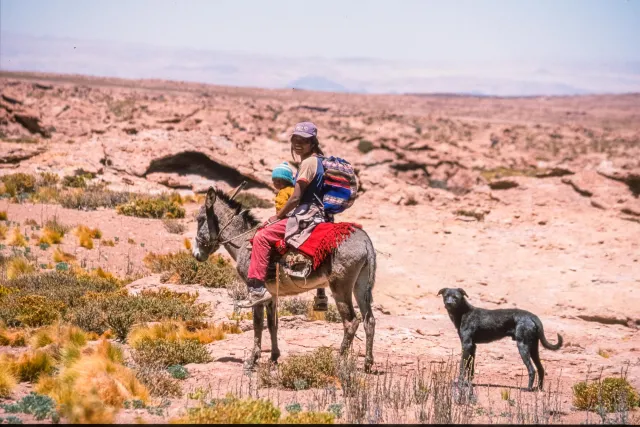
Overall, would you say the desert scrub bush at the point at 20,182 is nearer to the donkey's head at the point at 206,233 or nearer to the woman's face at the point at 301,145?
the donkey's head at the point at 206,233

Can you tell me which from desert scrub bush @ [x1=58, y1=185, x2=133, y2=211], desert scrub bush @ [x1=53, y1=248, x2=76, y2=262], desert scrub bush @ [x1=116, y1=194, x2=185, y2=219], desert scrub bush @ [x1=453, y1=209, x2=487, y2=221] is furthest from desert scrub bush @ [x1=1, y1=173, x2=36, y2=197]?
desert scrub bush @ [x1=453, y1=209, x2=487, y2=221]

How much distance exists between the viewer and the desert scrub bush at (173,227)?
16891mm

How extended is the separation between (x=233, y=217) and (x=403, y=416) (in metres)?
3.54

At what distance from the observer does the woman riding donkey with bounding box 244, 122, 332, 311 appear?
295 inches

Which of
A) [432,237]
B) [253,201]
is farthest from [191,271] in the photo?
[253,201]

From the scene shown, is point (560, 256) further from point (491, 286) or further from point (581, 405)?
point (581, 405)

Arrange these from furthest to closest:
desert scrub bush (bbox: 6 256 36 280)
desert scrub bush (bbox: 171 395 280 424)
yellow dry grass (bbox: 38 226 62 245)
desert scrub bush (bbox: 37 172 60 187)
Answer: desert scrub bush (bbox: 37 172 60 187) < yellow dry grass (bbox: 38 226 62 245) < desert scrub bush (bbox: 6 256 36 280) < desert scrub bush (bbox: 171 395 280 424)

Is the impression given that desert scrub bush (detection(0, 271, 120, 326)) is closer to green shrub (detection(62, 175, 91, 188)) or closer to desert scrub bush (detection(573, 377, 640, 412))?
desert scrub bush (detection(573, 377, 640, 412))

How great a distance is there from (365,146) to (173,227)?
1853 cm

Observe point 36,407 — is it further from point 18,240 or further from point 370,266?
point 18,240

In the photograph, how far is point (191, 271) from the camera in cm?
1285

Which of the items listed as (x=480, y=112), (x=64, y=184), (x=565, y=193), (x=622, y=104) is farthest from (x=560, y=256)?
(x=622, y=104)

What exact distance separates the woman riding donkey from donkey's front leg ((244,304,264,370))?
371 millimetres

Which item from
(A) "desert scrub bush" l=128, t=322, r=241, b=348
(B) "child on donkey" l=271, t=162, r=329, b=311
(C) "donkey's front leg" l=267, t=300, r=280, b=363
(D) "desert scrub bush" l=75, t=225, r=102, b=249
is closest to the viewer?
(B) "child on donkey" l=271, t=162, r=329, b=311
